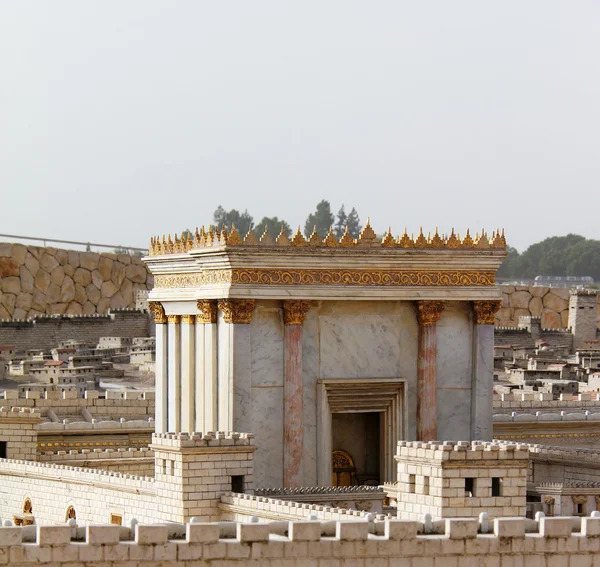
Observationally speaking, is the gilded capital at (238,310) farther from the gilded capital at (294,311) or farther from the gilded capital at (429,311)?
the gilded capital at (429,311)

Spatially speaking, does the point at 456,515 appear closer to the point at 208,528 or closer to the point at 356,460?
the point at 208,528

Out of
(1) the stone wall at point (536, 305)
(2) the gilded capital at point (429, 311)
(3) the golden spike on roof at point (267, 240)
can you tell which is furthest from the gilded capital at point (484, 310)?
(1) the stone wall at point (536, 305)

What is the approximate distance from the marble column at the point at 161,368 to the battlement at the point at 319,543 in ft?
39.5

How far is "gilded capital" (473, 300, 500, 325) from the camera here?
29203 millimetres

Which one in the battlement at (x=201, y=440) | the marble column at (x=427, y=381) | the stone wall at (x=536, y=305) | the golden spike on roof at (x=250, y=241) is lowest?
the battlement at (x=201, y=440)

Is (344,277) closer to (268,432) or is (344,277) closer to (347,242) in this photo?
(347,242)

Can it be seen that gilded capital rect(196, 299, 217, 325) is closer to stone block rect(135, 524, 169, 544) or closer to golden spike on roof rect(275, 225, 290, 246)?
golden spike on roof rect(275, 225, 290, 246)

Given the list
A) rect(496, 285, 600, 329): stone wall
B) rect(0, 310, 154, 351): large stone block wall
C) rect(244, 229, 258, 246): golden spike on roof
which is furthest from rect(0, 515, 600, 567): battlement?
rect(496, 285, 600, 329): stone wall

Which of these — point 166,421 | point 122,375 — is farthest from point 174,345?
point 122,375

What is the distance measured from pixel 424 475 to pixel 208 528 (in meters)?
4.39

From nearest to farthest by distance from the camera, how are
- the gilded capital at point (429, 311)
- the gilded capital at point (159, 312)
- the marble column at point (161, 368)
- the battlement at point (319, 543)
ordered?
the battlement at point (319, 543) < the gilded capital at point (429, 311) < the marble column at point (161, 368) < the gilded capital at point (159, 312)

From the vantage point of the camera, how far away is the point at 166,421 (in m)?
30.6

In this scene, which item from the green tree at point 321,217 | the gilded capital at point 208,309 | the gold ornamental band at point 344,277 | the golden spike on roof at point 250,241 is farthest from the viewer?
the green tree at point 321,217

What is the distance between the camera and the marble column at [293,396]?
28.2 metres
